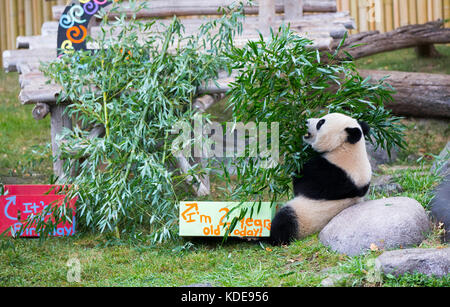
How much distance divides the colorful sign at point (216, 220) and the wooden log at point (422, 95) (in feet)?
10.9

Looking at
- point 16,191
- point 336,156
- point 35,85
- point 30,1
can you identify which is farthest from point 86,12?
point 30,1

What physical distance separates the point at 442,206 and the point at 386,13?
22.4 ft

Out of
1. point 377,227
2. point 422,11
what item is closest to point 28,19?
point 422,11

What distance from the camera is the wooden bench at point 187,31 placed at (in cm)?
446

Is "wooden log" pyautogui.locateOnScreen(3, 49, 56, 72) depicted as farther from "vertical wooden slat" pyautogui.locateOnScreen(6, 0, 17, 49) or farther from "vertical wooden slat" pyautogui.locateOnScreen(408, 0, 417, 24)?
"vertical wooden slat" pyautogui.locateOnScreen(408, 0, 417, 24)

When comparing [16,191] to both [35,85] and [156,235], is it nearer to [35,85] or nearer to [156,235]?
[35,85]

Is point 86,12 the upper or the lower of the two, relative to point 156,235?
upper

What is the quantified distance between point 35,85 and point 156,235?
1.84 metres

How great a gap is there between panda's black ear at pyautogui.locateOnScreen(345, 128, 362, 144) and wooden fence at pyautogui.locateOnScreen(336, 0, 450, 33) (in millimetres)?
6595

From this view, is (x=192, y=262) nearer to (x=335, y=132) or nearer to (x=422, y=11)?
(x=335, y=132)

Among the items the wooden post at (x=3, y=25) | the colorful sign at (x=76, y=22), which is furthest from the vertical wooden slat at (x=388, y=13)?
the wooden post at (x=3, y=25)

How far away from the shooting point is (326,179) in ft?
11.0

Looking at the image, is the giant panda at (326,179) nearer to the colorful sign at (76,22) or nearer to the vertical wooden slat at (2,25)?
the colorful sign at (76,22)
